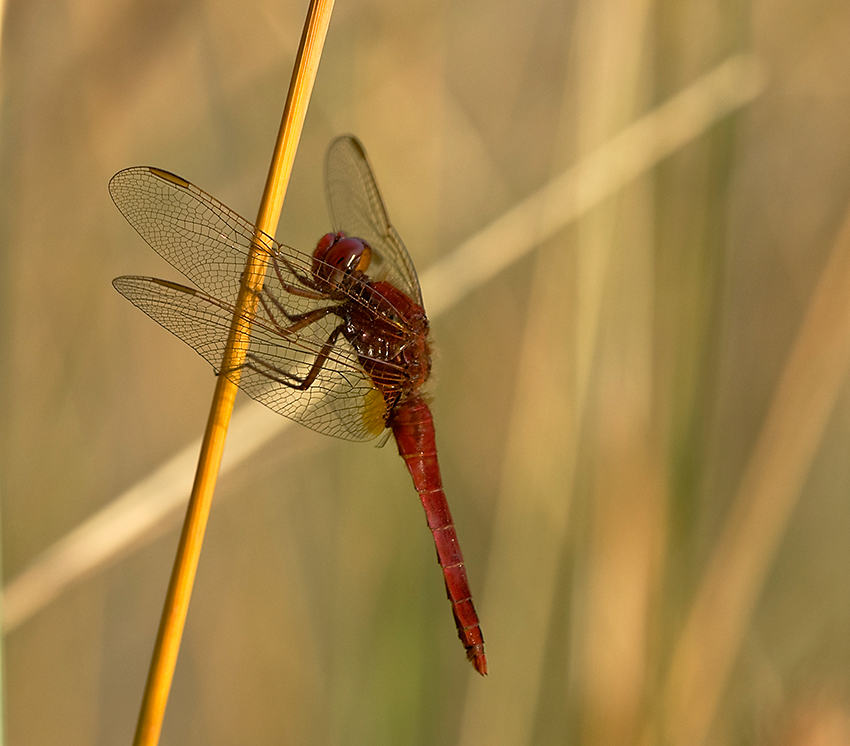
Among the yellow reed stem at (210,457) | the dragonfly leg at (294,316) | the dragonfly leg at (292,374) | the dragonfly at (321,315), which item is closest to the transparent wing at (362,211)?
the dragonfly at (321,315)

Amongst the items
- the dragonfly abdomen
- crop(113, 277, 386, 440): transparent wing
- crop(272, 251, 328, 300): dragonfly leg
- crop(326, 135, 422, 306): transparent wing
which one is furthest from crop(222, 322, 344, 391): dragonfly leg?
crop(326, 135, 422, 306): transparent wing

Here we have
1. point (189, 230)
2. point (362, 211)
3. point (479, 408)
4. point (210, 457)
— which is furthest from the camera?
point (479, 408)

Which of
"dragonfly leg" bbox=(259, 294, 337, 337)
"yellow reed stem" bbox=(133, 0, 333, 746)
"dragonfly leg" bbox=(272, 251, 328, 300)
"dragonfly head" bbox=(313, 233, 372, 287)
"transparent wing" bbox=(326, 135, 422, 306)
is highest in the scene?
"transparent wing" bbox=(326, 135, 422, 306)

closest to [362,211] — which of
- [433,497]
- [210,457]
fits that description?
[433,497]

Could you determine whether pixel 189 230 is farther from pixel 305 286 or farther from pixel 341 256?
pixel 341 256

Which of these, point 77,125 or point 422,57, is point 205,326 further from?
point 422,57

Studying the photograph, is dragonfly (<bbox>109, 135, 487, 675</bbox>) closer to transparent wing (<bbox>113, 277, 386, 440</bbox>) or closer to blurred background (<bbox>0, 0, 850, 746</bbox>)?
transparent wing (<bbox>113, 277, 386, 440</bbox>)

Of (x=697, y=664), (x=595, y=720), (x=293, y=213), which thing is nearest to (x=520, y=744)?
(x=595, y=720)
